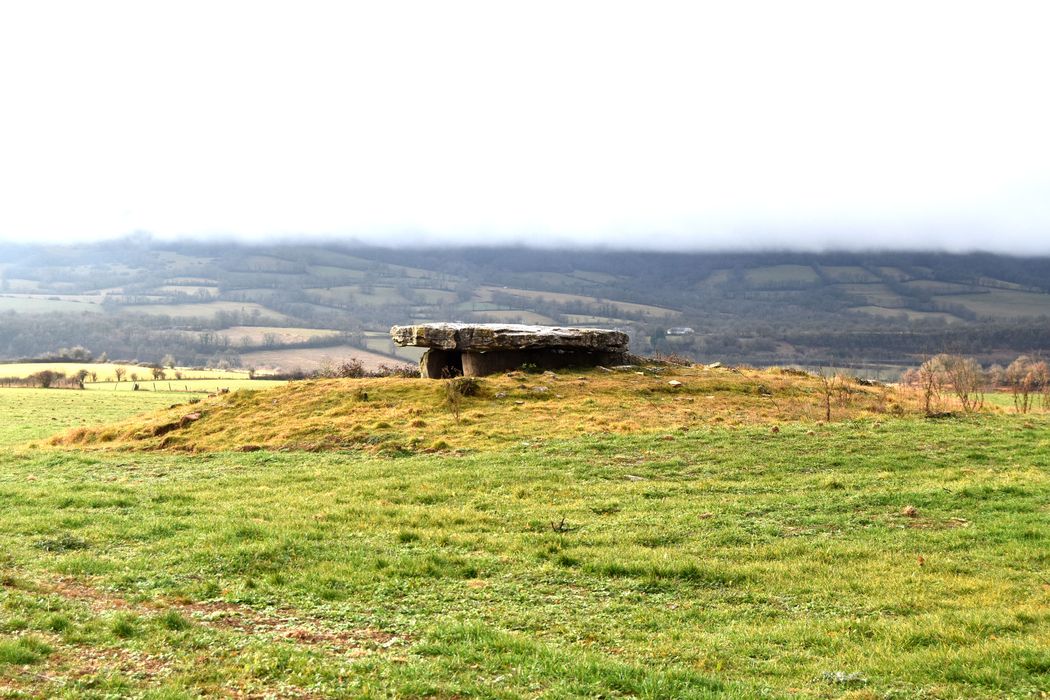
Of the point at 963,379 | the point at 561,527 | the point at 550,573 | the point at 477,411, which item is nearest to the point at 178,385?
the point at 477,411

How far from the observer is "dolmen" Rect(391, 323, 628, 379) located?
1223 inches

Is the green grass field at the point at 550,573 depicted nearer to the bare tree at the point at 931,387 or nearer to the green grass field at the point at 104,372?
the bare tree at the point at 931,387

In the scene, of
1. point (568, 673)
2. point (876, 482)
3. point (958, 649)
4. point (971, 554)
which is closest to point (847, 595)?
point (958, 649)

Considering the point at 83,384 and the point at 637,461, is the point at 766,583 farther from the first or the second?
the point at 83,384

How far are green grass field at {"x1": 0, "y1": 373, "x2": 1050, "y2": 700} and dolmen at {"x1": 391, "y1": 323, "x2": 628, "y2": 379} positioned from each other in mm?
11015

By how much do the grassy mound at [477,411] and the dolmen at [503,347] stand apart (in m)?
1.68

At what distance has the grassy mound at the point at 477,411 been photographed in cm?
2273

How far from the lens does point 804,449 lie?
1928 centimetres

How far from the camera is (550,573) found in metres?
11.0

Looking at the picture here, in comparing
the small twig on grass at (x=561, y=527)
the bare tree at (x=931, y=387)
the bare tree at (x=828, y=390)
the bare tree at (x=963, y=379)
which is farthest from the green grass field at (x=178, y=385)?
the small twig on grass at (x=561, y=527)

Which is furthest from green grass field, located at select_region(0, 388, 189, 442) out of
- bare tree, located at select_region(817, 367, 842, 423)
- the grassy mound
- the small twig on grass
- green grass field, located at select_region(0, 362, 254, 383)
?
bare tree, located at select_region(817, 367, 842, 423)

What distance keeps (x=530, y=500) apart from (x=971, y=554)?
7.52 m

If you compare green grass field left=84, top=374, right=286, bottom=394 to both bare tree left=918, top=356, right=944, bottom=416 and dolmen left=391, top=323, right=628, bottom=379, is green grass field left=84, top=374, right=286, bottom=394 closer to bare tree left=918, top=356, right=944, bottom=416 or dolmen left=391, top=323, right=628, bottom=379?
dolmen left=391, top=323, right=628, bottom=379

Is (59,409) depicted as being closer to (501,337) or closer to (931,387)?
(501,337)
